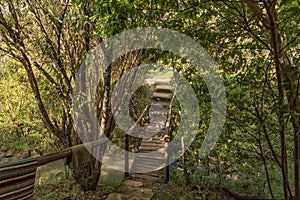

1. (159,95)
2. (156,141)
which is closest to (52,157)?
(156,141)

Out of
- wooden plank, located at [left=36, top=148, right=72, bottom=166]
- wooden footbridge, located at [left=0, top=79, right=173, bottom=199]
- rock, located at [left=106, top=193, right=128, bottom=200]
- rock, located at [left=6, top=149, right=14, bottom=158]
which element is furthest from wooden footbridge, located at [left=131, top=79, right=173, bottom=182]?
rock, located at [left=6, top=149, right=14, bottom=158]

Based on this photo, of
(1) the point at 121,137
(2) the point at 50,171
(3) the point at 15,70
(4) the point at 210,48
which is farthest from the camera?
(1) the point at 121,137

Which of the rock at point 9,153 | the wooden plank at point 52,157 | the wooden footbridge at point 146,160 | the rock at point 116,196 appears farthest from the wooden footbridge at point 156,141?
the rock at point 9,153

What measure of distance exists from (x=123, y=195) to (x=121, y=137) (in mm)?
3646

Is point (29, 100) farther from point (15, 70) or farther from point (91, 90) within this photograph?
point (91, 90)

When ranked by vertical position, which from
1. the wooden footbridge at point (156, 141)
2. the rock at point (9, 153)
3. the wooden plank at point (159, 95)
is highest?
the wooden plank at point (159, 95)

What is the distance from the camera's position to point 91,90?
3465 millimetres

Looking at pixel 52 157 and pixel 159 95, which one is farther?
pixel 159 95

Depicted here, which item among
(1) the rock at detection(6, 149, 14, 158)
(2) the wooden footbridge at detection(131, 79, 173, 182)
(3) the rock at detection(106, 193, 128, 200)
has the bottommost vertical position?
(1) the rock at detection(6, 149, 14, 158)

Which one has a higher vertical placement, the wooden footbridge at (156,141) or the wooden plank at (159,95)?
the wooden plank at (159,95)

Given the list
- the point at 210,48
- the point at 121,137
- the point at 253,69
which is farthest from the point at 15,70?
the point at 253,69

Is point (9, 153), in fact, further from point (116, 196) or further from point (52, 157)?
point (52, 157)

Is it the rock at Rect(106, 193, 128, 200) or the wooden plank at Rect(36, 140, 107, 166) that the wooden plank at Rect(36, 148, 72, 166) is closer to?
the wooden plank at Rect(36, 140, 107, 166)

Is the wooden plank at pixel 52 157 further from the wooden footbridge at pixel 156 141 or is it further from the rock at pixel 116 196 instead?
the wooden footbridge at pixel 156 141
